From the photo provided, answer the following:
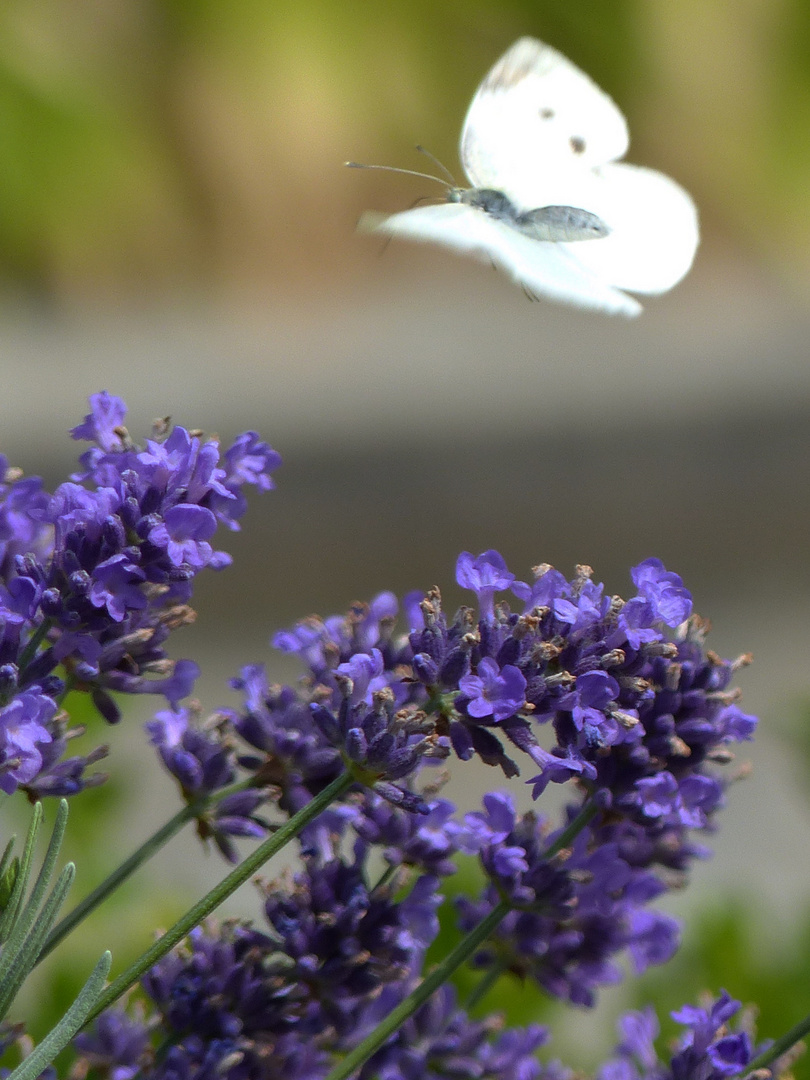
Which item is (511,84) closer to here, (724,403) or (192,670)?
(192,670)

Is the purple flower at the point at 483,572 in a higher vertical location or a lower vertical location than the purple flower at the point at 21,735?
higher

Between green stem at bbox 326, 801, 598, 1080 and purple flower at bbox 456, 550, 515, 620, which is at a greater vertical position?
purple flower at bbox 456, 550, 515, 620

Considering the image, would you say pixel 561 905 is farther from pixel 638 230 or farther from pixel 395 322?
pixel 395 322

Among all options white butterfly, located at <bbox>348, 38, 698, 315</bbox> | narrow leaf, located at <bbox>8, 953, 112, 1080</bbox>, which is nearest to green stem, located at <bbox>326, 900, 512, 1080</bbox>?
narrow leaf, located at <bbox>8, 953, 112, 1080</bbox>

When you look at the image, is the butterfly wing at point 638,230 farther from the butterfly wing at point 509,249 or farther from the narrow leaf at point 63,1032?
the narrow leaf at point 63,1032

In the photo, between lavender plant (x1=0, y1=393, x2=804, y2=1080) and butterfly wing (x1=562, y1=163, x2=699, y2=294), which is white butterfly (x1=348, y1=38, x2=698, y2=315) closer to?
butterfly wing (x1=562, y1=163, x2=699, y2=294)

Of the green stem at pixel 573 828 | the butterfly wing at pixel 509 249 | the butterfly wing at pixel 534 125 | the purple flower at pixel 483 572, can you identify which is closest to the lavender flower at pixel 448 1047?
the green stem at pixel 573 828

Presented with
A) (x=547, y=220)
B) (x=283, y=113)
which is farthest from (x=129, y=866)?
(x=283, y=113)
